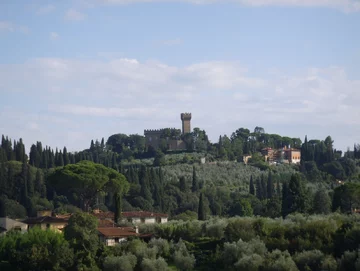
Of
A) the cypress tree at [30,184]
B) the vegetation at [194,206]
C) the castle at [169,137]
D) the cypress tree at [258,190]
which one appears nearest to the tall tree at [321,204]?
the vegetation at [194,206]

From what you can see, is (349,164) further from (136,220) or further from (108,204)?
(136,220)

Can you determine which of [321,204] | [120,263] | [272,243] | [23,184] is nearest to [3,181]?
[23,184]

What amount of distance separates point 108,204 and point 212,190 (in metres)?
14.0

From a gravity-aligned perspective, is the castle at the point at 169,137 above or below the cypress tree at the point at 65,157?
above

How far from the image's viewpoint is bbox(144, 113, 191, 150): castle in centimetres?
13554

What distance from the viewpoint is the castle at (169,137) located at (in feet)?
445

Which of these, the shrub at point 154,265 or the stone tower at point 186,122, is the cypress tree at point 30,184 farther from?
the stone tower at point 186,122

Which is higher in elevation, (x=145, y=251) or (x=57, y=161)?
(x=57, y=161)

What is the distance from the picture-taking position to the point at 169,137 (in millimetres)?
139000

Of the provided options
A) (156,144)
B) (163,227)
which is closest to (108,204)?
(163,227)

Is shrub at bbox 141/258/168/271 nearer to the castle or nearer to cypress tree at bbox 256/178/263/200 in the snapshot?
cypress tree at bbox 256/178/263/200

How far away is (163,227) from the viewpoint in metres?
50.5

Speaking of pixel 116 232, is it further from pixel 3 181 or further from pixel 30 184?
pixel 3 181

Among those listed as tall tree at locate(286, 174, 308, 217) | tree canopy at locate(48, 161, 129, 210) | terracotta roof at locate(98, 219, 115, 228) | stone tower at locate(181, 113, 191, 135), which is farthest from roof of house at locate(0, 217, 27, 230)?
stone tower at locate(181, 113, 191, 135)
